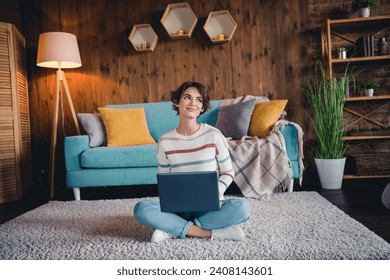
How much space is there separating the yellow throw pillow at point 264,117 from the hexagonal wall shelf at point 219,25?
922 millimetres

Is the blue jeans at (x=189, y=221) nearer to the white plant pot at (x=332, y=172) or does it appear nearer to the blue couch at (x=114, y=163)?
the blue couch at (x=114, y=163)

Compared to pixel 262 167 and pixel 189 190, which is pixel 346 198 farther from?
pixel 189 190

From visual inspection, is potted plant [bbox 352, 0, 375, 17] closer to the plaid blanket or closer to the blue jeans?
the plaid blanket

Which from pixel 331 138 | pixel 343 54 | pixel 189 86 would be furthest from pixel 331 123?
pixel 189 86

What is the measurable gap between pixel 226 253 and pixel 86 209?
1.26 m

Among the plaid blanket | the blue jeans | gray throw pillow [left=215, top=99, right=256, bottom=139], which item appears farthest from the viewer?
gray throw pillow [left=215, top=99, right=256, bottom=139]

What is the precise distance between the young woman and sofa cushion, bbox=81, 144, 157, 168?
3.32 feet

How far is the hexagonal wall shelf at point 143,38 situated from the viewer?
3402 mm

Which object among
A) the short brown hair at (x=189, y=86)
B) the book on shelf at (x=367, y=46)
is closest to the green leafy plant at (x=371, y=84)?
the book on shelf at (x=367, y=46)

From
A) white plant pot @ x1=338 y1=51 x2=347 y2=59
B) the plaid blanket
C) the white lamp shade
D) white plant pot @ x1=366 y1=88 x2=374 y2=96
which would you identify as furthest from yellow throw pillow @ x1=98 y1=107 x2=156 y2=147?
white plant pot @ x1=366 y1=88 x2=374 y2=96

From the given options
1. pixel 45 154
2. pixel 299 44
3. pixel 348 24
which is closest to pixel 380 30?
pixel 348 24

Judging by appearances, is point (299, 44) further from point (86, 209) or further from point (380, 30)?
point (86, 209)

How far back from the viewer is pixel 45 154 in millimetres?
3598

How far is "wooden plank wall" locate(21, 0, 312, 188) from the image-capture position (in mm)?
3393
